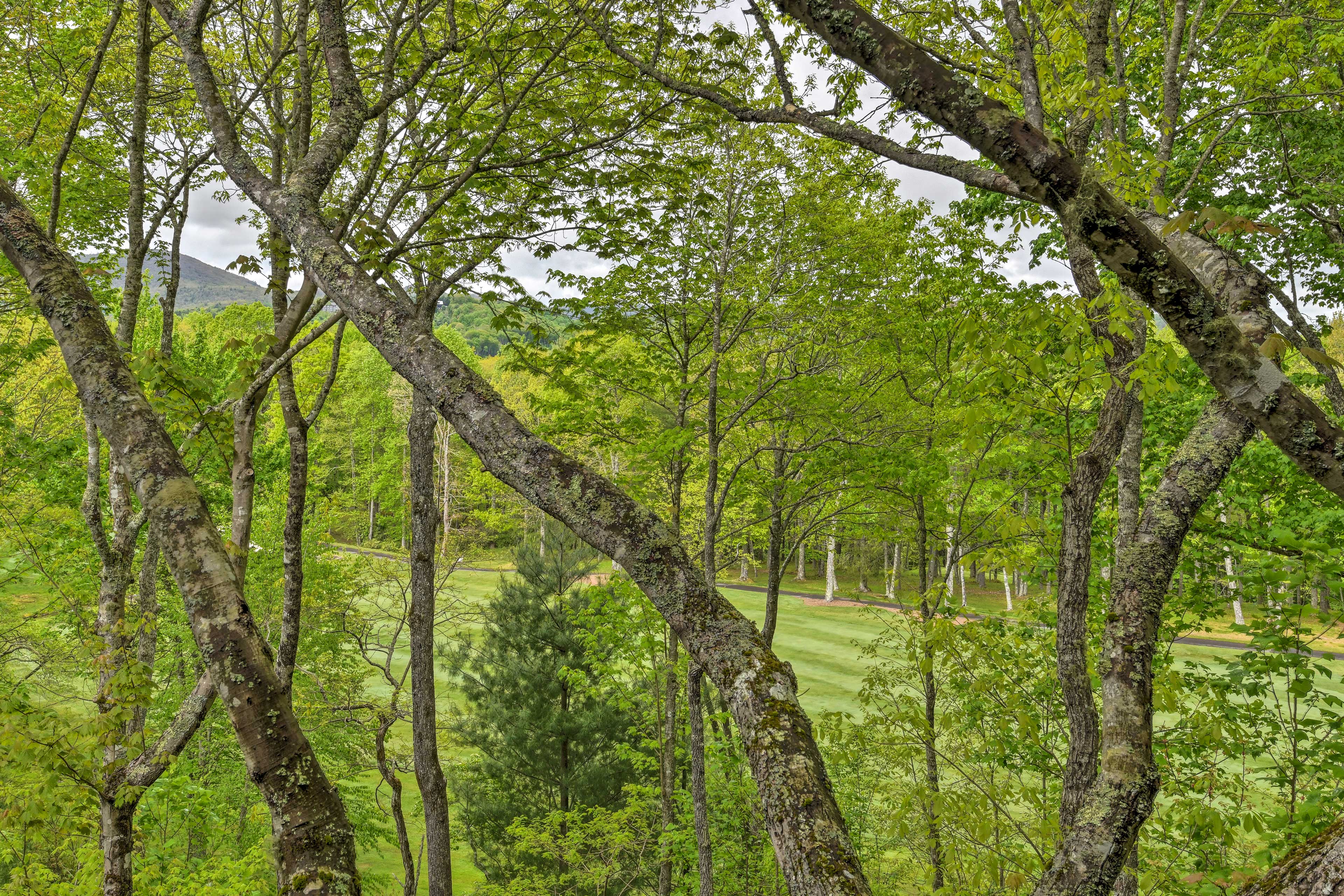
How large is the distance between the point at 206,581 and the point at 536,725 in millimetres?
13471

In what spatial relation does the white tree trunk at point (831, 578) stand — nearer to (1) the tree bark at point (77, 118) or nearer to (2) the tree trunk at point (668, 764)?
(2) the tree trunk at point (668, 764)

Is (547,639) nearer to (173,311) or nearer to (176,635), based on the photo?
(176,635)

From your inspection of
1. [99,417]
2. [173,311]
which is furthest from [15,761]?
[173,311]

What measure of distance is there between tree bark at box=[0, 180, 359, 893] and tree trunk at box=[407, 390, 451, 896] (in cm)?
486

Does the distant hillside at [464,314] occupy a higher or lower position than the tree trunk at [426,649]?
higher

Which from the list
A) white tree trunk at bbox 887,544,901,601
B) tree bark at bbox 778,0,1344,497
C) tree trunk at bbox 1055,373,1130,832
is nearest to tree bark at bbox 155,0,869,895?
tree bark at bbox 778,0,1344,497

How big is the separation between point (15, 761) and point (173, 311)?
4.71 meters

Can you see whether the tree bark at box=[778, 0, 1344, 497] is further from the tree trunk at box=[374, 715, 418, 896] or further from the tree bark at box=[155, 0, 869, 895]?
the tree trunk at box=[374, 715, 418, 896]

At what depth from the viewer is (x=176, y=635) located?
1377 centimetres

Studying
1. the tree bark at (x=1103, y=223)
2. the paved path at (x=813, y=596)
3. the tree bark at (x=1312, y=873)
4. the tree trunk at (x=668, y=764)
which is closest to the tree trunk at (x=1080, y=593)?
the tree bark at (x=1103, y=223)

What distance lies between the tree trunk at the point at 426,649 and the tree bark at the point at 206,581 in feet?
15.9

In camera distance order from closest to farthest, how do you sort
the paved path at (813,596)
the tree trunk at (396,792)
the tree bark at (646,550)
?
the tree bark at (646,550), the tree trunk at (396,792), the paved path at (813,596)

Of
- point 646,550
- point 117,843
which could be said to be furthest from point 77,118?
point 646,550

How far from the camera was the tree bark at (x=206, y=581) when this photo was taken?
1.68 metres
